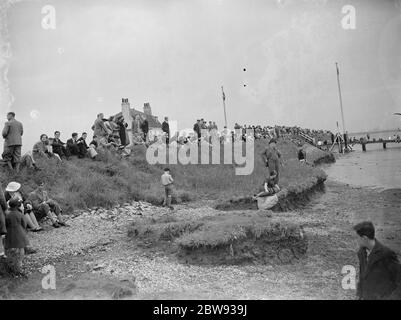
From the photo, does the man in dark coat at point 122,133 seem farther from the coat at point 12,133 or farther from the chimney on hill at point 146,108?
the chimney on hill at point 146,108

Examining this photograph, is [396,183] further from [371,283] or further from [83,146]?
[371,283]

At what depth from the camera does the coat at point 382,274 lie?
610cm

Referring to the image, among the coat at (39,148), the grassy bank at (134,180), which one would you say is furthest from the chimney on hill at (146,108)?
the coat at (39,148)

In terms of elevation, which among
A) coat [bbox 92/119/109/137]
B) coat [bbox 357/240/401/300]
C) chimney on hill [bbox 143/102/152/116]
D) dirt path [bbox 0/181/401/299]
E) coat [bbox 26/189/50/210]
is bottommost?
dirt path [bbox 0/181/401/299]

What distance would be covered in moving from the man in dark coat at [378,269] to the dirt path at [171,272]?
2.52 m

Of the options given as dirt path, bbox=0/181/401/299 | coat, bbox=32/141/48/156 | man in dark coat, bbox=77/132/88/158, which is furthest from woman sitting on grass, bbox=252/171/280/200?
coat, bbox=32/141/48/156

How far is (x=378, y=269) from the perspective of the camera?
618 cm

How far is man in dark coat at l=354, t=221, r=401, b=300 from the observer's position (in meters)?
6.11

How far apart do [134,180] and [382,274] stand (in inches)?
658

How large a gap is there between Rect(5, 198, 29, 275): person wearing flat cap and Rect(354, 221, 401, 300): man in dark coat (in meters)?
7.72

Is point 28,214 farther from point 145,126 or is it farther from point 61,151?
point 145,126

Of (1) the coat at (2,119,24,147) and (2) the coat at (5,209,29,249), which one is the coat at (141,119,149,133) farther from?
(2) the coat at (5,209,29,249)
